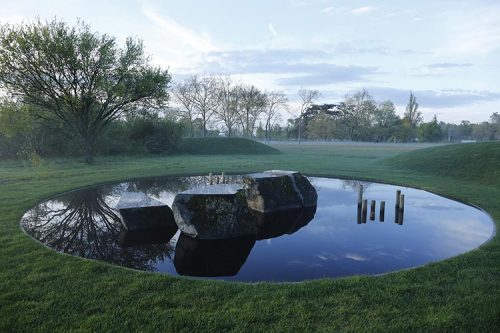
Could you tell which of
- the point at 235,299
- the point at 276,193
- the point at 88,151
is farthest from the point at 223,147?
the point at 235,299

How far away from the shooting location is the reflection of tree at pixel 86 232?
7738mm

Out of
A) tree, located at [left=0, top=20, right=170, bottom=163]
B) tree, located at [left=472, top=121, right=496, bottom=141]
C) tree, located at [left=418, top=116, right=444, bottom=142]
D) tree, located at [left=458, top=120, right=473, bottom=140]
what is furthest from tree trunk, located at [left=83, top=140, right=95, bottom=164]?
tree, located at [left=458, top=120, right=473, bottom=140]

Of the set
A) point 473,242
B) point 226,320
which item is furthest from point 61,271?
point 473,242

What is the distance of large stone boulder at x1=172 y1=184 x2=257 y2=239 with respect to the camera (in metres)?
8.97

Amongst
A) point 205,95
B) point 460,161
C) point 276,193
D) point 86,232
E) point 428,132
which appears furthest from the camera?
point 428,132

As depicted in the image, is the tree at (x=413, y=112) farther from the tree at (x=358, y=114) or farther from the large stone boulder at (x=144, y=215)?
the large stone boulder at (x=144, y=215)

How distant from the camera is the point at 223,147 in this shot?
139 ft

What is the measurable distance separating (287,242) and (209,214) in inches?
84.9

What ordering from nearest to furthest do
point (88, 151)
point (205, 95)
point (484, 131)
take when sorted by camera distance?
point (88, 151) → point (205, 95) → point (484, 131)

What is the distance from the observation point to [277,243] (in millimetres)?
9070

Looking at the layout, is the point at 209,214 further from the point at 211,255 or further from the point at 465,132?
the point at 465,132

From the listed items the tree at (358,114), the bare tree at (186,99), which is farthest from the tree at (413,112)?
the bare tree at (186,99)

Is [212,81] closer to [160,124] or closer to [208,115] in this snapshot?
[208,115]

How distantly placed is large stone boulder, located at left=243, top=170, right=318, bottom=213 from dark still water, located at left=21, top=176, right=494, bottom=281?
631 millimetres
